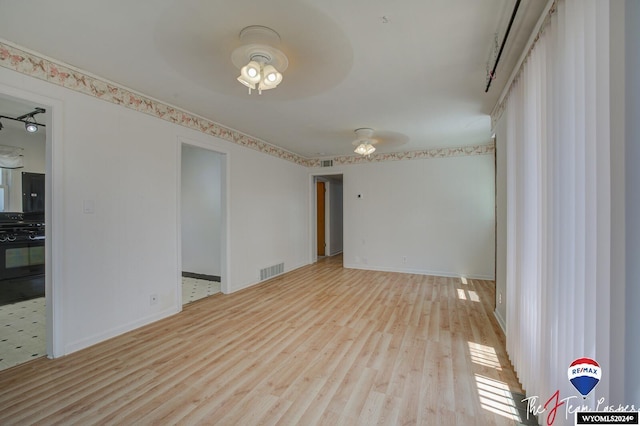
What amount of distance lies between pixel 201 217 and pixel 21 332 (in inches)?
110

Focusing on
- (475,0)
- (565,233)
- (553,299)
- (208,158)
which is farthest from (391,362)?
(208,158)

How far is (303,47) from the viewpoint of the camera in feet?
6.49

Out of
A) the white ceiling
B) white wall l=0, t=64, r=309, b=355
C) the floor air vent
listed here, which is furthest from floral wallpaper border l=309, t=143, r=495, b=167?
white wall l=0, t=64, r=309, b=355

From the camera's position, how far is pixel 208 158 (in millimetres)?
5000

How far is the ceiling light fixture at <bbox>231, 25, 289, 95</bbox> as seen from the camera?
5.91 ft

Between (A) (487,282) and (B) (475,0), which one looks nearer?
(B) (475,0)

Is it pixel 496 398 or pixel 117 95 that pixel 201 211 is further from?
pixel 496 398

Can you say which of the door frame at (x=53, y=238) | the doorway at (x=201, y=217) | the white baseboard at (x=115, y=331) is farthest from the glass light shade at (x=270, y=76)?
the doorway at (x=201, y=217)

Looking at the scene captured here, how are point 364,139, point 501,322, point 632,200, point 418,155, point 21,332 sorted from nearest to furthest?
point 632,200 < point 21,332 < point 501,322 < point 364,139 < point 418,155

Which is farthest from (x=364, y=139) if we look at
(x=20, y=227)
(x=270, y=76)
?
(x=20, y=227)

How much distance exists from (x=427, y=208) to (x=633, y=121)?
472 centimetres

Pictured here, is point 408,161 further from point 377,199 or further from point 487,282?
point 487,282

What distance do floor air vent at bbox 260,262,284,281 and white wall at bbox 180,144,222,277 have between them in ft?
2.90

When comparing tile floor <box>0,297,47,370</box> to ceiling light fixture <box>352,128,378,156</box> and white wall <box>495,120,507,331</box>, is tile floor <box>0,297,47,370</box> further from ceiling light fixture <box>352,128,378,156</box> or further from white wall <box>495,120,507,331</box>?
white wall <box>495,120,507,331</box>
